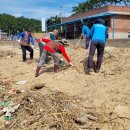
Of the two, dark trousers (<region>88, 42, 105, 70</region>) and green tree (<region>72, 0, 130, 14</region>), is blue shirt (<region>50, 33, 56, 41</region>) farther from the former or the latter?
green tree (<region>72, 0, 130, 14</region>)

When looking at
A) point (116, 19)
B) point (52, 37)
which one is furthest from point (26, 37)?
point (116, 19)

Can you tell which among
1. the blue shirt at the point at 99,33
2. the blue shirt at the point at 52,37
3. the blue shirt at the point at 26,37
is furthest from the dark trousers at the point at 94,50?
the blue shirt at the point at 26,37

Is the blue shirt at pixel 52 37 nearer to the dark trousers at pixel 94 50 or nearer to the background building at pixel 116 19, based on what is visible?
the dark trousers at pixel 94 50

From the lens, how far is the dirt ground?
5.55m

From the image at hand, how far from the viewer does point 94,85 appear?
7.46 metres

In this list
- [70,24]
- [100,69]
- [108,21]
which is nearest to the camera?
[100,69]

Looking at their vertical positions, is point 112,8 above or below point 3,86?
above

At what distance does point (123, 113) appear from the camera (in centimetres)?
573

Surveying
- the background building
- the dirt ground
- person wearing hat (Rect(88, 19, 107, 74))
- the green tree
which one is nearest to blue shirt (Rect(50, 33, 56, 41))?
the dirt ground

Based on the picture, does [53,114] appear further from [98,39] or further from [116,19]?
[116,19]

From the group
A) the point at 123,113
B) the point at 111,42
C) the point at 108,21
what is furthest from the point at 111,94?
the point at 108,21

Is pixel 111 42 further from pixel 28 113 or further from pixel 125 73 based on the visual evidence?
pixel 28 113

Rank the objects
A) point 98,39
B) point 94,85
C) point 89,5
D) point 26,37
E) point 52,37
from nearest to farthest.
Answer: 1. point 94,85
2. point 98,39
3. point 52,37
4. point 26,37
5. point 89,5

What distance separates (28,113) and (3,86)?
2.85 metres
